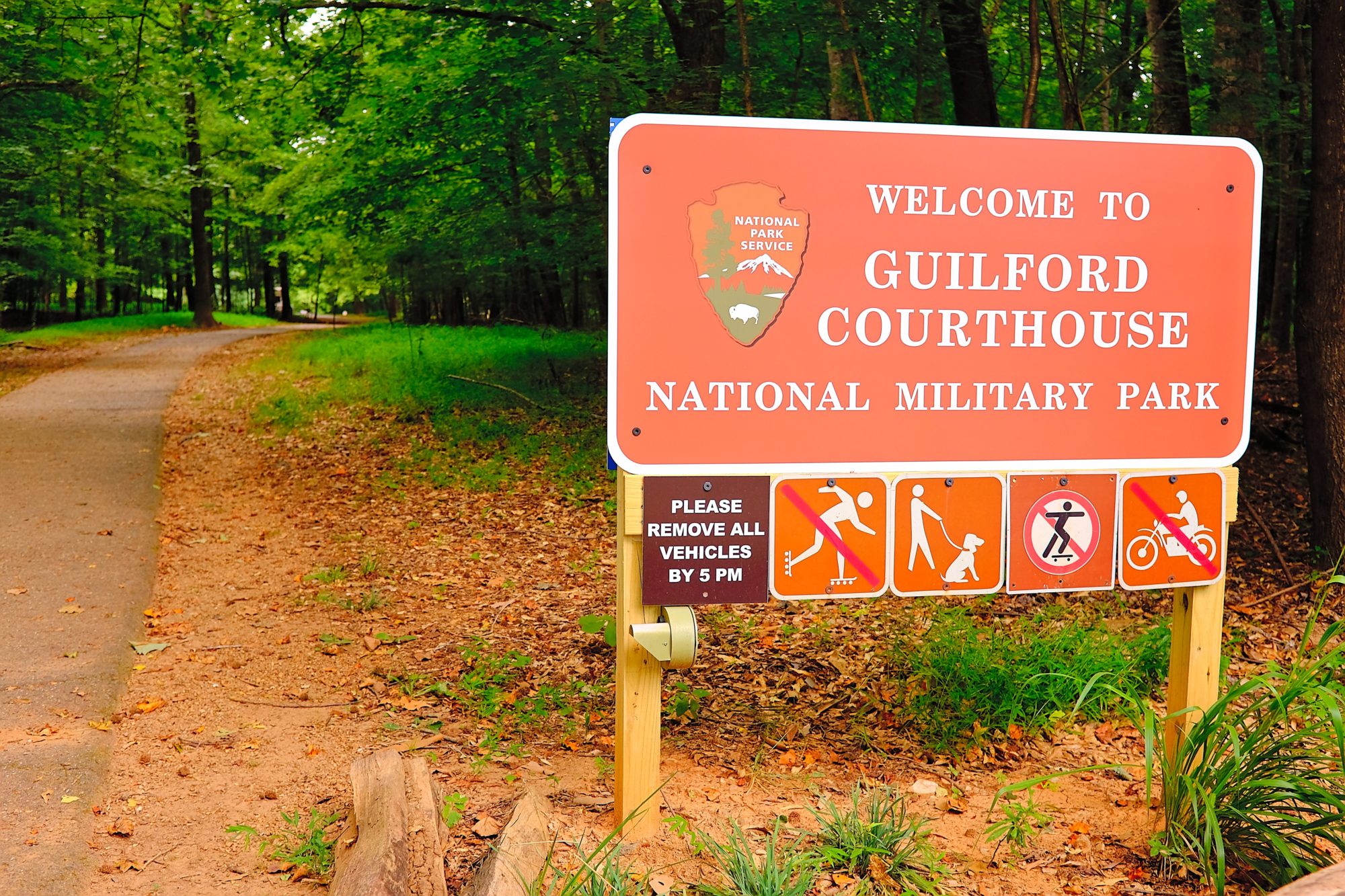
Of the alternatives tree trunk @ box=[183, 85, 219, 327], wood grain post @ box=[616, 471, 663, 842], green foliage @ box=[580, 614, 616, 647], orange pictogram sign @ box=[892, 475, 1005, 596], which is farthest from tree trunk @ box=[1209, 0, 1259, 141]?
tree trunk @ box=[183, 85, 219, 327]

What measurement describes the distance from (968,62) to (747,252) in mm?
6970

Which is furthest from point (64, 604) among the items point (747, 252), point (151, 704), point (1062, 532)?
point (1062, 532)

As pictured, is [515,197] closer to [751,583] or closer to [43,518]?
[43,518]

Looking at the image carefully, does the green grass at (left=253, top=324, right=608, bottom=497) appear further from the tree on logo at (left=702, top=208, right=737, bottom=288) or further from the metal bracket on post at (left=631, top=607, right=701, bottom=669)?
the tree on logo at (left=702, top=208, right=737, bottom=288)

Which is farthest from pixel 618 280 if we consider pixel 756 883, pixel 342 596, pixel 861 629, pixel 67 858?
pixel 342 596

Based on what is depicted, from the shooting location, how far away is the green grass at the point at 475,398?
32.1 feet

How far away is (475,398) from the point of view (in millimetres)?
12742

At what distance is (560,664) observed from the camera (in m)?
5.29

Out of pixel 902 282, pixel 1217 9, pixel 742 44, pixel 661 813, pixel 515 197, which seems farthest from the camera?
pixel 515 197

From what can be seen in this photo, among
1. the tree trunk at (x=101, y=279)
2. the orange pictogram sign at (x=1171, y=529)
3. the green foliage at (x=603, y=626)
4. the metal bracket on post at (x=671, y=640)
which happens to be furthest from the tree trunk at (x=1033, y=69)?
the tree trunk at (x=101, y=279)

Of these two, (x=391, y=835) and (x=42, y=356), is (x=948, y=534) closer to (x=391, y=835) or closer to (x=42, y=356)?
(x=391, y=835)

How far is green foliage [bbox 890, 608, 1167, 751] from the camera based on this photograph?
4.32m

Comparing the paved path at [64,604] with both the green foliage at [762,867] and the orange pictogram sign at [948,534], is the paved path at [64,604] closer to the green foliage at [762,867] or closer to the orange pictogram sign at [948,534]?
the green foliage at [762,867]

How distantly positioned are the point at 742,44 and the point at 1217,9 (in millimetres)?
4504
